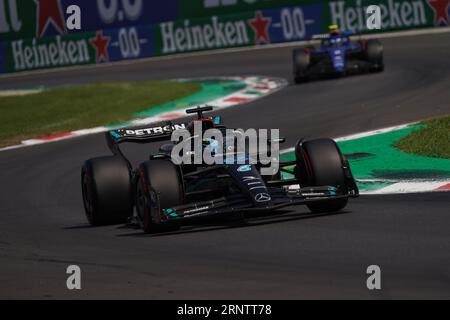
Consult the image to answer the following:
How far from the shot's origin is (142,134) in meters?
12.3

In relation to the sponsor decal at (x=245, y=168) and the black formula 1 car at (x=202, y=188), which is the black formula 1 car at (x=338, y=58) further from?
the sponsor decal at (x=245, y=168)

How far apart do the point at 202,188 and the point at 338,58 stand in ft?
48.1

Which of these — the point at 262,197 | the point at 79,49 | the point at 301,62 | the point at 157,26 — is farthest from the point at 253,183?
the point at 79,49

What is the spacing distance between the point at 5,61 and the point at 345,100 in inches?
697

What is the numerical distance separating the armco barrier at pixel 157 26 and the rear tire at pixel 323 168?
73.2ft

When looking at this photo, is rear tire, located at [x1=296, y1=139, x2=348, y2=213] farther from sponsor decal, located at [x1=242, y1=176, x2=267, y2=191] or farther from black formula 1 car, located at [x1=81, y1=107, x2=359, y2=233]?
sponsor decal, located at [x1=242, y1=176, x2=267, y2=191]

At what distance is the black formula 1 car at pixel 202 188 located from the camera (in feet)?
32.9

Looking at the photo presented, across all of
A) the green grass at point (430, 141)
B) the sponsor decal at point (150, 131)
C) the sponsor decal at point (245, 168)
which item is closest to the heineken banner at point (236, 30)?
the green grass at point (430, 141)

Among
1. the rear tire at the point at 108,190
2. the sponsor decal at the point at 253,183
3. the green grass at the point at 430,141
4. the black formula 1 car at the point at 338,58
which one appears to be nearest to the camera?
the sponsor decal at the point at 253,183

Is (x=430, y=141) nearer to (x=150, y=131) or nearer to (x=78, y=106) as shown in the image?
(x=150, y=131)

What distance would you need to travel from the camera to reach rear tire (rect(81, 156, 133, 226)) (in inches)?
436

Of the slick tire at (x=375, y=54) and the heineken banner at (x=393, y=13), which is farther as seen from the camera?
the heineken banner at (x=393, y=13)

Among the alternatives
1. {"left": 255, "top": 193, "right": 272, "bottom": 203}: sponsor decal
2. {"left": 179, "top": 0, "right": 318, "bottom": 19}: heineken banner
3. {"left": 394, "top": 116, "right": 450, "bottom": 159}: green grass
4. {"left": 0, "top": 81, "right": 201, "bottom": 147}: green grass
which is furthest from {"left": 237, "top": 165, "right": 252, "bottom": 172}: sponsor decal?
{"left": 179, "top": 0, "right": 318, "bottom": 19}: heineken banner

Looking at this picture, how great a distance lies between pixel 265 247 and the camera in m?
8.94
